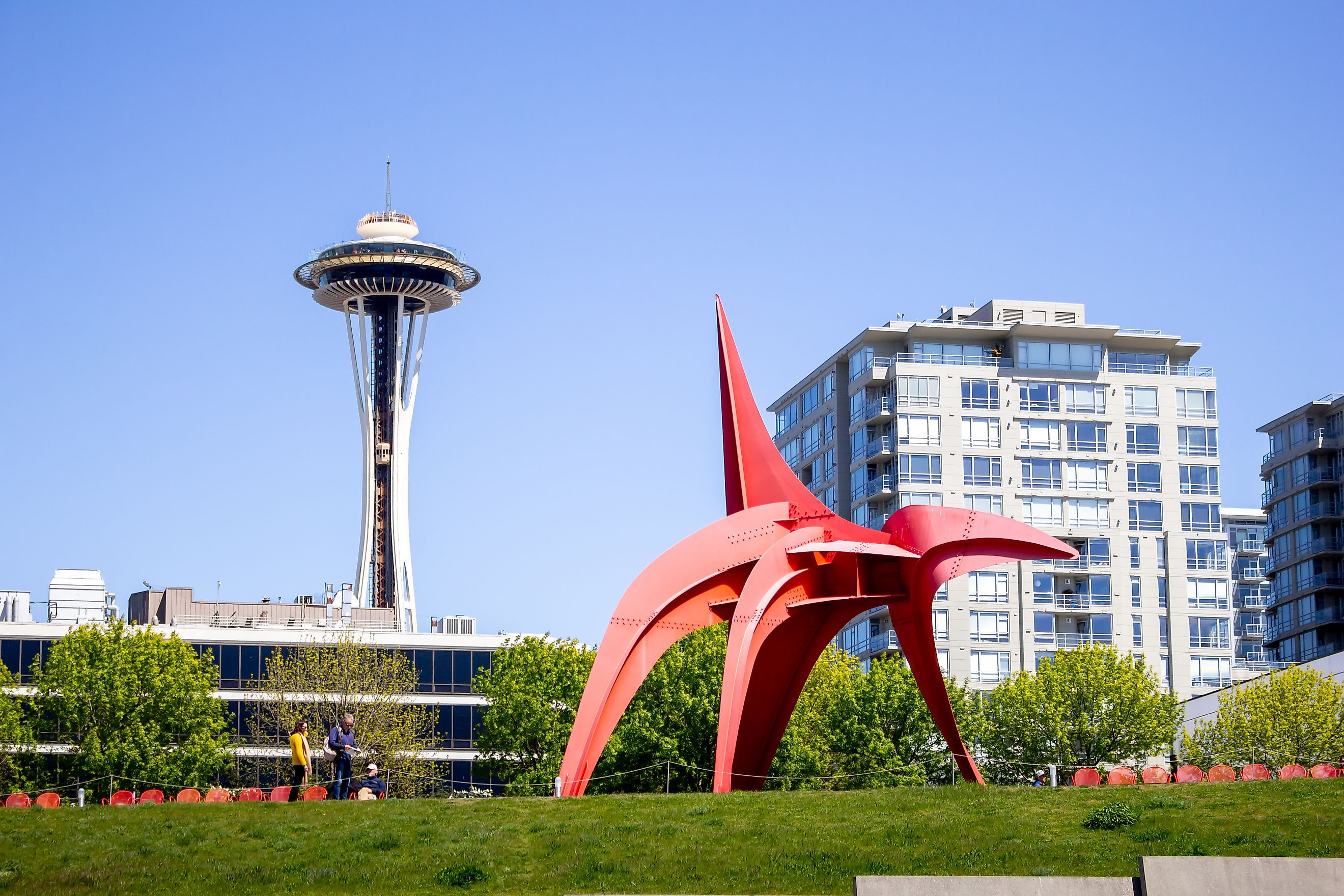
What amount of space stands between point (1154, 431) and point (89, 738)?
2319 inches

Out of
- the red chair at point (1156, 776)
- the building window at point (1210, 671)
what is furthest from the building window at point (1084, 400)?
the red chair at point (1156, 776)

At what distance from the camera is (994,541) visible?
35.1m

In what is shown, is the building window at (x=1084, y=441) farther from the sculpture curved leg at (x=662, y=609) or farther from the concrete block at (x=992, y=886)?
the concrete block at (x=992, y=886)

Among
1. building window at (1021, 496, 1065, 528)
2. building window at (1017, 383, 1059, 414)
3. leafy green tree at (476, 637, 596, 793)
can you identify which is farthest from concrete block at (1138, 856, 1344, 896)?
building window at (1017, 383, 1059, 414)

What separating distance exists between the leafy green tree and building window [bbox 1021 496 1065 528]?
35.9 m

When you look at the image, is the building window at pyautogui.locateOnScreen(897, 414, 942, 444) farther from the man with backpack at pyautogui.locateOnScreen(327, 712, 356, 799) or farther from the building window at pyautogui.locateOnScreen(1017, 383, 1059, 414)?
the man with backpack at pyautogui.locateOnScreen(327, 712, 356, 799)

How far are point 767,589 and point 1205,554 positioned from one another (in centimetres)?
6290

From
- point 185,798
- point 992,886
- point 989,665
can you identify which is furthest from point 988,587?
point 992,886

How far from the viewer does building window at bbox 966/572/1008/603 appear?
89.2 m

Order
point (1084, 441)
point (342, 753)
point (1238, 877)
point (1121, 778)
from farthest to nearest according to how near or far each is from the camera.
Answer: point (1084, 441) → point (1121, 778) → point (342, 753) → point (1238, 877)

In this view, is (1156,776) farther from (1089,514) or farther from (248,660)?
(1089,514)

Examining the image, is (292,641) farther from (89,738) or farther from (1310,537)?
(1310,537)

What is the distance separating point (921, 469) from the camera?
299ft

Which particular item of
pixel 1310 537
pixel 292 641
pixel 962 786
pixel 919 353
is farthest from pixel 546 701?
pixel 1310 537
